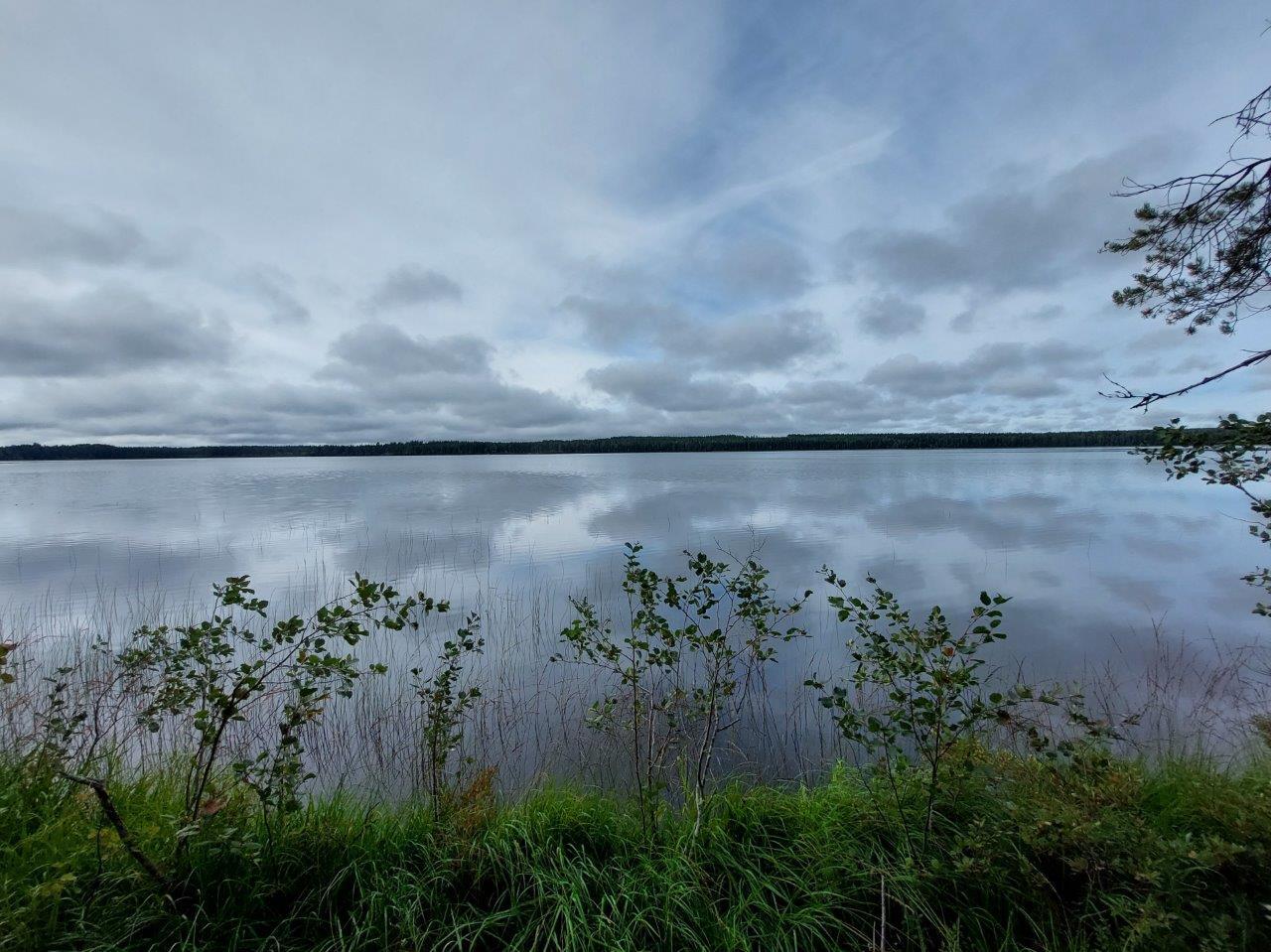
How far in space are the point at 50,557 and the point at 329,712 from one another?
1578cm

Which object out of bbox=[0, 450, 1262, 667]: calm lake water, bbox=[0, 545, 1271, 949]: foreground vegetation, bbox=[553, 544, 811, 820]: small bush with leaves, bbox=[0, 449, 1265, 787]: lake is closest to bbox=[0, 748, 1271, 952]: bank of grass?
bbox=[0, 545, 1271, 949]: foreground vegetation

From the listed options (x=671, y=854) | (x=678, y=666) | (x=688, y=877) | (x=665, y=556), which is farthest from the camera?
(x=665, y=556)

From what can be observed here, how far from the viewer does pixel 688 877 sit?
10.4ft

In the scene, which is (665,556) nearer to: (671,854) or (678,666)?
(678,666)

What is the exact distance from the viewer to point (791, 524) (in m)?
21.3

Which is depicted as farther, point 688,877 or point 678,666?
point 678,666

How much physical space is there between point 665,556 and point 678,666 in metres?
8.71

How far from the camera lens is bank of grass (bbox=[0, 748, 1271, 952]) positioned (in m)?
2.62

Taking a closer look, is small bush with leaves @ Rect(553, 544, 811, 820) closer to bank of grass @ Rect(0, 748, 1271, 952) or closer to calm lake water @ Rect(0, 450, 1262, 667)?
bank of grass @ Rect(0, 748, 1271, 952)

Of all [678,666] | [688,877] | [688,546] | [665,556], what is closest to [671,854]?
[688,877]

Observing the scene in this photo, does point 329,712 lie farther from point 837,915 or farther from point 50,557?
point 50,557

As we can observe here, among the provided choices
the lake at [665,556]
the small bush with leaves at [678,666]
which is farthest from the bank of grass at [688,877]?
the lake at [665,556]

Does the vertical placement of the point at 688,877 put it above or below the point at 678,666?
above

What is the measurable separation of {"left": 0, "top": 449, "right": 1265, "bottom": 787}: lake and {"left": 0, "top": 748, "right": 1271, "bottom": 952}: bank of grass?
391 centimetres
